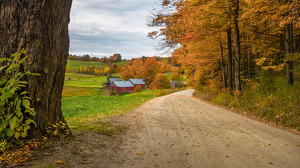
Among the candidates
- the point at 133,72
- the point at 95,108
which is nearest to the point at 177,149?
the point at 95,108

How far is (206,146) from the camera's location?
221 inches

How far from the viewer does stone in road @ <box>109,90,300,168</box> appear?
14.6 ft

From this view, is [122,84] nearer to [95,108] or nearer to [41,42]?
[95,108]

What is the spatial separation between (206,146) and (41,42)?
4814mm

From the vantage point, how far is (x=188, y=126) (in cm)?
816

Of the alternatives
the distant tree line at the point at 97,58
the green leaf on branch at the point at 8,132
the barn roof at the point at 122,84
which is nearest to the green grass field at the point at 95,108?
the green leaf on branch at the point at 8,132

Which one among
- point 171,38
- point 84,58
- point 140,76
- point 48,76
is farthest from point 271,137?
point 84,58

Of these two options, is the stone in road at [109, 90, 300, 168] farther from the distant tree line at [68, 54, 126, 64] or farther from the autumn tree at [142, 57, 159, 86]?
the distant tree line at [68, 54, 126, 64]

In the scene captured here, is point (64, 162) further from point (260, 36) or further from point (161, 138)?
point (260, 36)

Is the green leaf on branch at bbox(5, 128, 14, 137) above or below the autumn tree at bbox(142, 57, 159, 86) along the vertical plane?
below

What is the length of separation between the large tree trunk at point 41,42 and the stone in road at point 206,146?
5.97ft

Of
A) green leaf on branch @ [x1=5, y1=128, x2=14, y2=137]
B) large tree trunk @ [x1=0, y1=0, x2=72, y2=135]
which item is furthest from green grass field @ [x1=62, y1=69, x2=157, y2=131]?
green leaf on branch @ [x1=5, y1=128, x2=14, y2=137]

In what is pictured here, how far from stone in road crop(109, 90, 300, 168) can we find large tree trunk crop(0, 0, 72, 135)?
1.82 meters

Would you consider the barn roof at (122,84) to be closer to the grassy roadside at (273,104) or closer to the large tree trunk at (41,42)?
the grassy roadside at (273,104)
